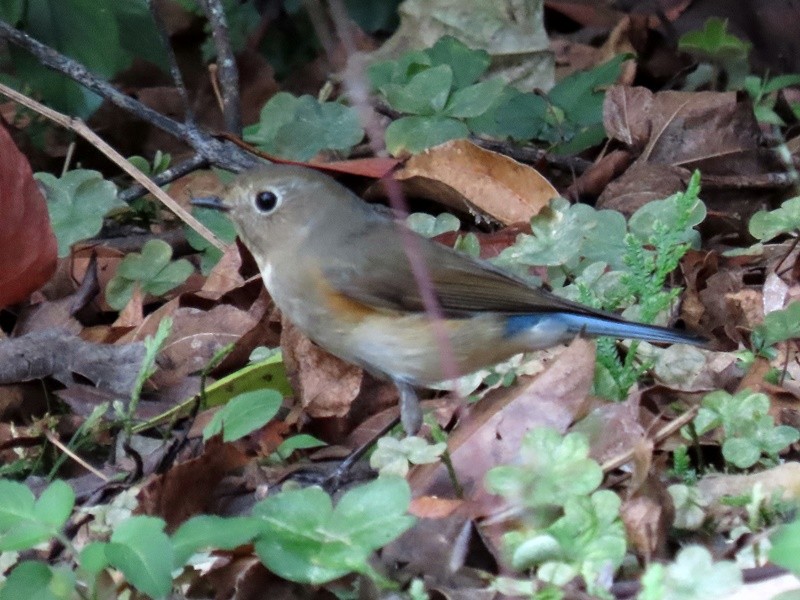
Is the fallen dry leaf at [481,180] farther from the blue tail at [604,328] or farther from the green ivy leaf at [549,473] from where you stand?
the green ivy leaf at [549,473]

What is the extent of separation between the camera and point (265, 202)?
3658 millimetres

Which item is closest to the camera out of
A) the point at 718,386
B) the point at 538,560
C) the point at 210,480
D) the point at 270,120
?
the point at 538,560

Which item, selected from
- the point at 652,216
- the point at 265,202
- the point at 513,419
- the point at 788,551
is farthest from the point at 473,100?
the point at 788,551

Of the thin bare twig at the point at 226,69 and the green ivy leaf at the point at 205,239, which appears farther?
the thin bare twig at the point at 226,69

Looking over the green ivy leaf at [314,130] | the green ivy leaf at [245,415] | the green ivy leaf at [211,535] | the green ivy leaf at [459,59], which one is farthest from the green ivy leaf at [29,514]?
the green ivy leaf at [459,59]

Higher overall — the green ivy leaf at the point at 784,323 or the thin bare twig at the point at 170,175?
the thin bare twig at the point at 170,175

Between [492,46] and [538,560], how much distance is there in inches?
138

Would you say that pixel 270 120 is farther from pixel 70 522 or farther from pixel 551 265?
pixel 70 522

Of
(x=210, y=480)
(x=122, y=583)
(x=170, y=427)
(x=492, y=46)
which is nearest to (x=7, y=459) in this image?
(x=170, y=427)

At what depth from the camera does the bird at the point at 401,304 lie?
331cm

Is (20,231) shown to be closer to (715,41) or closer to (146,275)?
(146,275)

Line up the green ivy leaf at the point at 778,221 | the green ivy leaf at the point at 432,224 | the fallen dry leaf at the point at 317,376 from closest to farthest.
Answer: the fallen dry leaf at the point at 317,376 < the green ivy leaf at the point at 778,221 < the green ivy leaf at the point at 432,224

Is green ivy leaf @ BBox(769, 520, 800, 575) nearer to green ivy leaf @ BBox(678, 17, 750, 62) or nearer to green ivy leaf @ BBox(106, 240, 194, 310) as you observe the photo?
green ivy leaf @ BBox(106, 240, 194, 310)

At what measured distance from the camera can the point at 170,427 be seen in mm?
3141
